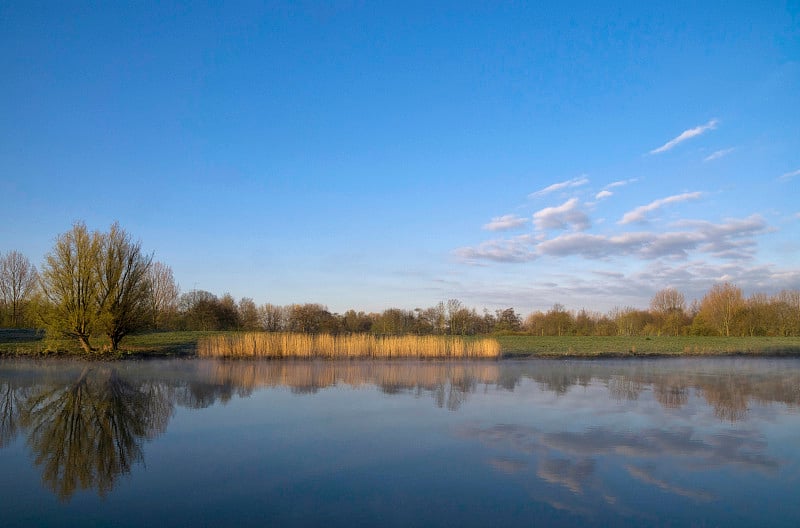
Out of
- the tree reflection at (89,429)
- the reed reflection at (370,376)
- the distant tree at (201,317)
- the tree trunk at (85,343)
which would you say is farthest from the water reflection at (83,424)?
the distant tree at (201,317)

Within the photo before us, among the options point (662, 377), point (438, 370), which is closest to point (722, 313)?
point (662, 377)

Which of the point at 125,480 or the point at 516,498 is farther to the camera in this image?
the point at 125,480

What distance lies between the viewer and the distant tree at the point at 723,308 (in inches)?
1896

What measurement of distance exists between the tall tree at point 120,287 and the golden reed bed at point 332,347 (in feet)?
8.95

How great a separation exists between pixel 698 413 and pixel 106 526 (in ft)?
31.5

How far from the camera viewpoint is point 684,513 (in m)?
4.85

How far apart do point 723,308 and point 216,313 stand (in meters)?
44.8

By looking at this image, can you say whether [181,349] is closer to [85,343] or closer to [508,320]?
[85,343]

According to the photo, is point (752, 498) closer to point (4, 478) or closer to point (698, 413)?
point (698, 413)

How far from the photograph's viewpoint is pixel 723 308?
48.9 meters

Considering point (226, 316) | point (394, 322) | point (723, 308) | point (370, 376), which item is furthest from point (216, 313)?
point (723, 308)

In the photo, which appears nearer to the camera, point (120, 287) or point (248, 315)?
point (120, 287)

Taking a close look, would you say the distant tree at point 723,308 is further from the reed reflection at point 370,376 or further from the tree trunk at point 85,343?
the tree trunk at point 85,343

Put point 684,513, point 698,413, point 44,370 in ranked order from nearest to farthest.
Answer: point 684,513, point 698,413, point 44,370
